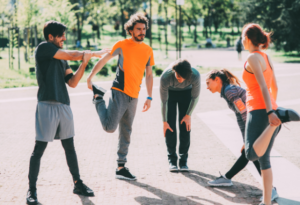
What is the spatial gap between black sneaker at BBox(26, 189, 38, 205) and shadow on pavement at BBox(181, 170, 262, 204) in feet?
5.82

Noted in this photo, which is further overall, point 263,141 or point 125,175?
point 125,175

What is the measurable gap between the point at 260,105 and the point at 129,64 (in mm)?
1548

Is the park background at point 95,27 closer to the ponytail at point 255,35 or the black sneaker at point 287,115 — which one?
the ponytail at point 255,35

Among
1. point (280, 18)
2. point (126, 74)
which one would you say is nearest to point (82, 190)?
point (126, 74)

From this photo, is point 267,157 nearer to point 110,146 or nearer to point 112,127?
point 112,127

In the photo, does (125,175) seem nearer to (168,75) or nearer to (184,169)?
(184,169)

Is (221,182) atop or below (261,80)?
below

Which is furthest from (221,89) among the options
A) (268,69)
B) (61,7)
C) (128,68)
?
(61,7)

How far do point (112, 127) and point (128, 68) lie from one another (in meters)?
0.69

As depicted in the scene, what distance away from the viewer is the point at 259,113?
122 inches

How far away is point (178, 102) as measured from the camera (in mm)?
4543

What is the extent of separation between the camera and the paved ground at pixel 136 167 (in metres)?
3.58

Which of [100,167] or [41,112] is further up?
[41,112]

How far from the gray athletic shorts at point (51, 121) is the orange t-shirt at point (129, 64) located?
77 cm
